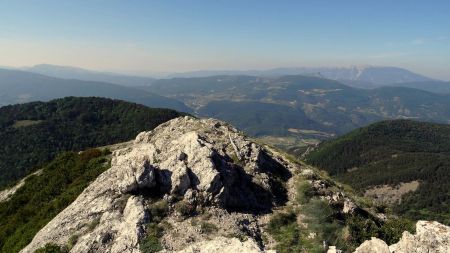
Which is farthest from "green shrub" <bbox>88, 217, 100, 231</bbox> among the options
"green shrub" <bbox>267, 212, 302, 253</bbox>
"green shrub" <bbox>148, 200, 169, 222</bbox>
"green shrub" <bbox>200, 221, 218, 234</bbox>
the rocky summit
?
"green shrub" <bbox>267, 212, 302, 253</bbox>

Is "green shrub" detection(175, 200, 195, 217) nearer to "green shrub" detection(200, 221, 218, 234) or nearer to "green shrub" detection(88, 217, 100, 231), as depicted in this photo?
"green shrub" detection(200, 221, 218, 234)

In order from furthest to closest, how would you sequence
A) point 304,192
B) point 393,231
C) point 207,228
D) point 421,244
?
point 304,192
point 393,231
point 207,228
point 421,244

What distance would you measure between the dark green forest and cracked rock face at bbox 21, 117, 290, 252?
7.24 metres

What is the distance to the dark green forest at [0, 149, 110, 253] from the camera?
46500mm

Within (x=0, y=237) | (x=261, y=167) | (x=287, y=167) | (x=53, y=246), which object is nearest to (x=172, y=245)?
(x=53, y=246)

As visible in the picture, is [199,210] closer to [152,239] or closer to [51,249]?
[152,239]

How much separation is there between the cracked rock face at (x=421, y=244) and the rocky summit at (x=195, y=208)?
0.22ft

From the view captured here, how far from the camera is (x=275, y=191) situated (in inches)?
1759

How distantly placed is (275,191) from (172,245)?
1664cm

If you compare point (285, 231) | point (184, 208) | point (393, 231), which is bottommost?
point (393, 231)

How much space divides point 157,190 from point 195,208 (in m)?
4.67

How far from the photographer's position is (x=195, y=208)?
3784 cm

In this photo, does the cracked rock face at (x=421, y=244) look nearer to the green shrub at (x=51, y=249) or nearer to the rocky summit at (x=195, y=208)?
the rocky summit at (x=195, y=208)

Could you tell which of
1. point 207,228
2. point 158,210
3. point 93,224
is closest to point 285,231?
point 207,228
